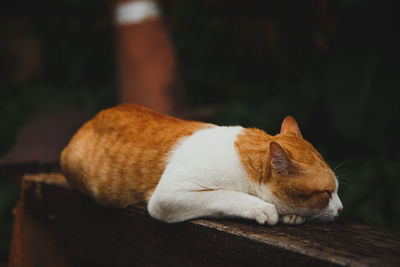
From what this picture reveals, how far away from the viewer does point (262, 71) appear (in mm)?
4648

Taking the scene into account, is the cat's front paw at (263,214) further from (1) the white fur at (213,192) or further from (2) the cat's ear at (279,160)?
(2) the cat's ear at (279,160)

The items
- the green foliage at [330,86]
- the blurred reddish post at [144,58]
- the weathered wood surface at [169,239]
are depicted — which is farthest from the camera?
the green foliage at [330,86]

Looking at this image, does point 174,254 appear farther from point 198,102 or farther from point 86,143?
point 198,102

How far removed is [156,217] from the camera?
1.57 metres

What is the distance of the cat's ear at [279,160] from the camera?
4.59 feet

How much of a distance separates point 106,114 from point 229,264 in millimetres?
1052

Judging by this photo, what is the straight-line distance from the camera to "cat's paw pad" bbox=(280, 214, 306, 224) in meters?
1.49

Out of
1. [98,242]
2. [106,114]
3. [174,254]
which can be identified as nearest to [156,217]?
[174,254]

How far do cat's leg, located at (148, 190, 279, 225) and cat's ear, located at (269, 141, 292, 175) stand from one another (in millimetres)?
131

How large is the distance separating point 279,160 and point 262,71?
3345 mm

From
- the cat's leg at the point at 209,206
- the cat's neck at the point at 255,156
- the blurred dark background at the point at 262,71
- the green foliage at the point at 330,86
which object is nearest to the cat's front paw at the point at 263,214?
the cat's leg at the point at 209,206

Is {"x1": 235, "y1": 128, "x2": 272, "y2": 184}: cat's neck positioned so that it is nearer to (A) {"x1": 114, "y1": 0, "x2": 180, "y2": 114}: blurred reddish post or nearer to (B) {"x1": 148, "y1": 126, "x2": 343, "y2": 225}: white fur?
(B) {"x1": 148, "y1": 126, "x2": 343, "y2": 225}: white fur

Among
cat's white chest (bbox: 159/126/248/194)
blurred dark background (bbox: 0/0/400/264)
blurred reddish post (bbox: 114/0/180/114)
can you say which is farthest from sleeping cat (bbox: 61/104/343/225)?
blurred dark background (bbox: 0/0/400/264)

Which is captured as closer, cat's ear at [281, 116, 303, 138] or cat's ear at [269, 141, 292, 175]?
cat's ear at [269, 141, 292, 175]
